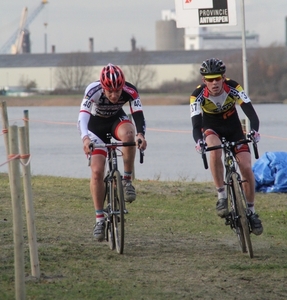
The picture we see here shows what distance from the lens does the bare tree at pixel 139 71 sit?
322 feet

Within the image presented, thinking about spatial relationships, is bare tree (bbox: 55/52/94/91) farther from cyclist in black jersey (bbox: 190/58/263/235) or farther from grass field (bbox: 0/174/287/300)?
cyclist in black jersey (bbox: 190/58/263/235)

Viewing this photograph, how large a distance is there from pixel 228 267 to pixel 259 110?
46953 mm

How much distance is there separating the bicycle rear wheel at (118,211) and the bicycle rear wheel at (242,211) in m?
1.09

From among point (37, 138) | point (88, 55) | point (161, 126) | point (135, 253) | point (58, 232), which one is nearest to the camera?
point (135, 253)

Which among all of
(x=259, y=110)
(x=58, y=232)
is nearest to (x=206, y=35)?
(x=259, y=110)

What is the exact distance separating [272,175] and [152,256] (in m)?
5.50

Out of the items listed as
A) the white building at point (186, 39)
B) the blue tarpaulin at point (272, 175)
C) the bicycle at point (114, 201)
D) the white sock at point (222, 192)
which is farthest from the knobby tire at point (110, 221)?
the white building at point (186, 39)

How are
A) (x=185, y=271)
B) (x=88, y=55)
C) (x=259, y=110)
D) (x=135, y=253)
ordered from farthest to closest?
(x=88, y=55), (x=259, y=110), (x=135, y=253), (x=185, y=271)

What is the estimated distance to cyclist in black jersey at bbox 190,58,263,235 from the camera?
8102 mm

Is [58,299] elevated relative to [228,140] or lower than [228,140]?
lower

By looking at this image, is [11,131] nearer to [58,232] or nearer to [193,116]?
[193,116]

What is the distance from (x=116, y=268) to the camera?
7371 mm

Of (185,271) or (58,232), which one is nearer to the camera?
(185,271)

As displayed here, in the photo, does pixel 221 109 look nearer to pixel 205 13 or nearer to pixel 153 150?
pixel 205 13
